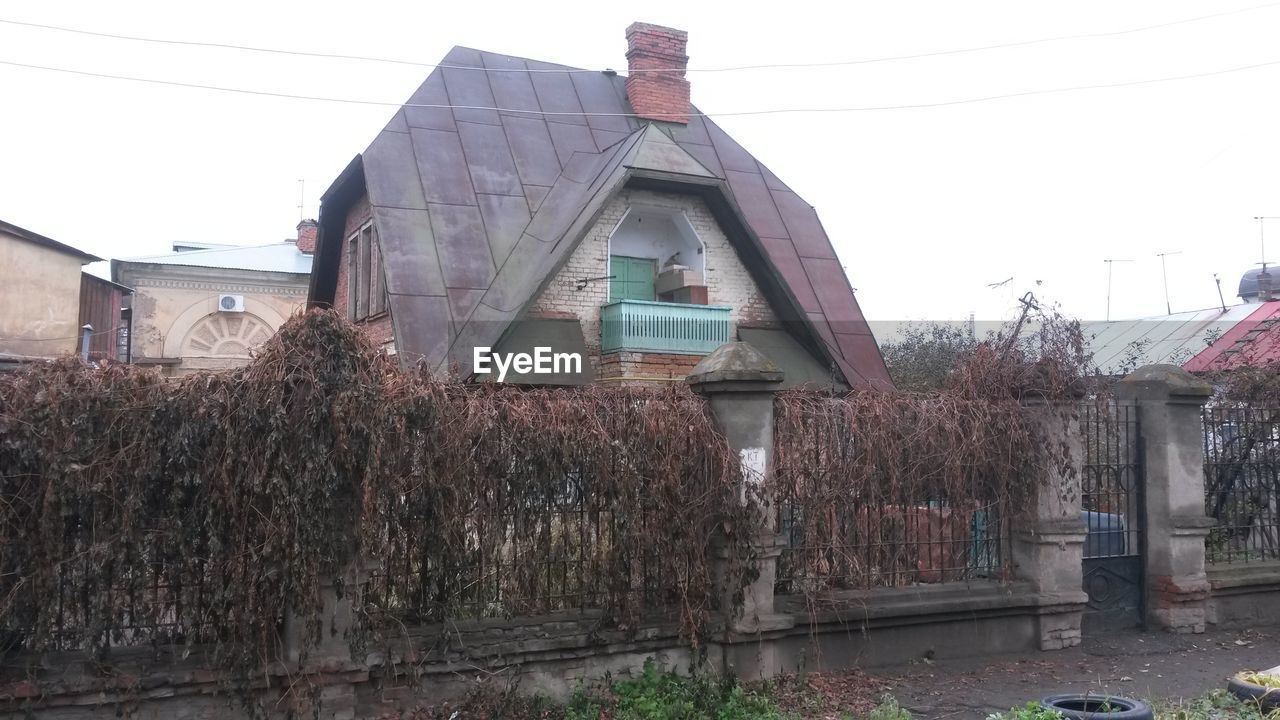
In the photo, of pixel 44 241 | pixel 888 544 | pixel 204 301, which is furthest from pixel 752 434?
pixel 204 301

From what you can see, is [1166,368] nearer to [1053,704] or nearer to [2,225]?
[1053,704]

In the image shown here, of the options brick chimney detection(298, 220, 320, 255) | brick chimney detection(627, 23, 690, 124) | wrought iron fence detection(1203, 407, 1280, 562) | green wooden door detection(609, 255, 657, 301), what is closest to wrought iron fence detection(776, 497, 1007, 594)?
wrought iron fence detection(1203, 407, 1280, 562)

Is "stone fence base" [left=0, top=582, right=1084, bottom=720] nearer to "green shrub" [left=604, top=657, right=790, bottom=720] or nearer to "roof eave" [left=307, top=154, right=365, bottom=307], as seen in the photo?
"green shrub" [left=604, top=657, right=790, bottom=720]

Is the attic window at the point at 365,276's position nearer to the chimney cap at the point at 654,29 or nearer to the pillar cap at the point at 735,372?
the chimney cap at the point at 654,29

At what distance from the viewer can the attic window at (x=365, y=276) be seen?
52.1 feet

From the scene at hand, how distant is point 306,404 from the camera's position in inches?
211

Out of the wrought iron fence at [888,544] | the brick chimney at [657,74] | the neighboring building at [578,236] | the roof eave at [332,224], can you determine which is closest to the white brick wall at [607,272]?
the neighboring building at [578,236]

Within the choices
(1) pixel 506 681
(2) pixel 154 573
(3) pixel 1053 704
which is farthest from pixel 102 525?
(3) pixel 1053 704

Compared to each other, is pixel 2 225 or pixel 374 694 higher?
pixel 2 225

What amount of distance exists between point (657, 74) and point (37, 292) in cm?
1479

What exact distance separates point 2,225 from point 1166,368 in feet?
72.4

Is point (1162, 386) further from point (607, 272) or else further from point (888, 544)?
point (607, 272)

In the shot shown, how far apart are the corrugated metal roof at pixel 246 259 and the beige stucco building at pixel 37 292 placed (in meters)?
4.74

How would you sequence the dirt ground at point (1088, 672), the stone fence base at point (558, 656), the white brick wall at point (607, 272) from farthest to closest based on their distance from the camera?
the white brick wall at point (607, 272) → the dirt ground at point (1088, 672) → the stone fence base at point (558, 656)
